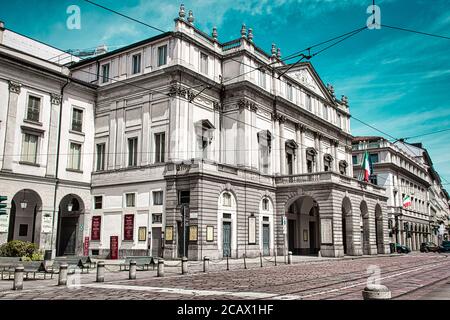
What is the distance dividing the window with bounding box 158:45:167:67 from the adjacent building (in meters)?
41.3

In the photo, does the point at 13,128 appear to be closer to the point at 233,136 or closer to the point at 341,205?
the point at 233,136

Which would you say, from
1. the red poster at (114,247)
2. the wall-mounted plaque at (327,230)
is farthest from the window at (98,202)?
the wall-mounted plaque at (327,230)

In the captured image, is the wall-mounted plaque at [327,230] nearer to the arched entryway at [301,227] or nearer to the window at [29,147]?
the arched entryway at [301,227]

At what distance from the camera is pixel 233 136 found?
4059 centimetres

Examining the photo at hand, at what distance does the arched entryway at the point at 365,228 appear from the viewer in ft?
152

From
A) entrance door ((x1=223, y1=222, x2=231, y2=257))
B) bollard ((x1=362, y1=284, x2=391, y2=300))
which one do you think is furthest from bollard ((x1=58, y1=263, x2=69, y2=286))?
entrance door ((x1=223, y1=222, x2=231, y2=257))

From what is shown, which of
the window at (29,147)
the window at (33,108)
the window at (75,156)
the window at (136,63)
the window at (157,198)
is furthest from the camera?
the window at (136,63)

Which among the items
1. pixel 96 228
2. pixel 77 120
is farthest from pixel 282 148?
pixel 77 120

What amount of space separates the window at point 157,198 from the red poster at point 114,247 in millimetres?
4690

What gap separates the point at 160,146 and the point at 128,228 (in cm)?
716

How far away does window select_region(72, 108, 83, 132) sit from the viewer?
39.2 m
